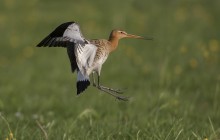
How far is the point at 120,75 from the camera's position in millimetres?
11070

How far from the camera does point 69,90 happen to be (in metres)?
9.99

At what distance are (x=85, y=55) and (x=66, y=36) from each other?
225mm

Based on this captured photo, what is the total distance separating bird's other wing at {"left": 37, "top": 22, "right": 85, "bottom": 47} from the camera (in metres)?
4.67

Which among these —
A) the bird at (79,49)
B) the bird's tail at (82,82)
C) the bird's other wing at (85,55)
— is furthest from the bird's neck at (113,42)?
the bird's tail at (82,82)

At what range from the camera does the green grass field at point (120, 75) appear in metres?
6.05

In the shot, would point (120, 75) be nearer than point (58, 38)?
No

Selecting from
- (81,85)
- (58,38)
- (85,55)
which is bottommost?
(81,85)

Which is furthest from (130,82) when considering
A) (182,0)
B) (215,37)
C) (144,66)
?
(182,0)

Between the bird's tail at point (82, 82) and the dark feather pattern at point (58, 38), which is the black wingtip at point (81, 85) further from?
the dark feather pattern at point (58, 38)

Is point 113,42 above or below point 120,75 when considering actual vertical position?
above

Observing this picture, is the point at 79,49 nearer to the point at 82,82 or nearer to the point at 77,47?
the point at 77,47

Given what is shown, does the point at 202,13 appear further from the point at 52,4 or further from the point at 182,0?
the point at 52,4

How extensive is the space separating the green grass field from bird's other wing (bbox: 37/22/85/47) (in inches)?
26.5

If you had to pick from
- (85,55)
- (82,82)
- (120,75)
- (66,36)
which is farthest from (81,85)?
(120,75)
